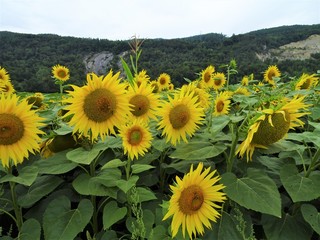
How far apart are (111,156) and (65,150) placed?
32cm

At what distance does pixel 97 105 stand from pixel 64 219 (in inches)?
27.6

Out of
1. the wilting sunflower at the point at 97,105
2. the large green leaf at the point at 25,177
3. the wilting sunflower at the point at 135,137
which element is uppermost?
the wilting sunflower at the point at 97,105

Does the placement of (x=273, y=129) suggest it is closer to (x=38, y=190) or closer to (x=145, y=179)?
(x=145, y=179)

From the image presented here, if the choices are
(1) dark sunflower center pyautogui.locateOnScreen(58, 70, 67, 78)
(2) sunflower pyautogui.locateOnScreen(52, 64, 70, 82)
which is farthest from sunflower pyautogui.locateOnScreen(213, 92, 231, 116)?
(1) dark sunflower center pyautogui.locateOnScreen(58, 70, 67, 78)

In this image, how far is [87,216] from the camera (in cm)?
202

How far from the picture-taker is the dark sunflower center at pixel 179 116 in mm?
2428

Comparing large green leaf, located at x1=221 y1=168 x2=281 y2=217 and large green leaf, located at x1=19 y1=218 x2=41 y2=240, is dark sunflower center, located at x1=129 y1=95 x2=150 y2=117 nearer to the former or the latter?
large green leaf, located at x1=221 y1=168 x2=281 y2=217

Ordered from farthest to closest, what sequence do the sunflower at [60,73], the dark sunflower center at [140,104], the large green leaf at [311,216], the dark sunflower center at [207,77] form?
the sunflower at [60,73] → the dark sunflower center at [207,77] → the dark sunflower center at [140,104] → the large green leaf at [311,216]

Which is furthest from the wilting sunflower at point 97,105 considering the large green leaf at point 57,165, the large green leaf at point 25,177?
the large green leaf at point 25,177

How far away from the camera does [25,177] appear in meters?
1.98

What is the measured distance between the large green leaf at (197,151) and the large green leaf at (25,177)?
32.5 inches

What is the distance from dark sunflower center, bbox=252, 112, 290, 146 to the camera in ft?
6.49

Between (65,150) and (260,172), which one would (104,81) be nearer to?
(65,150)

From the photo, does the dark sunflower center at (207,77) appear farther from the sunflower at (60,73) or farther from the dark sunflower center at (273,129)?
the dark sunflower center at (273,129)
